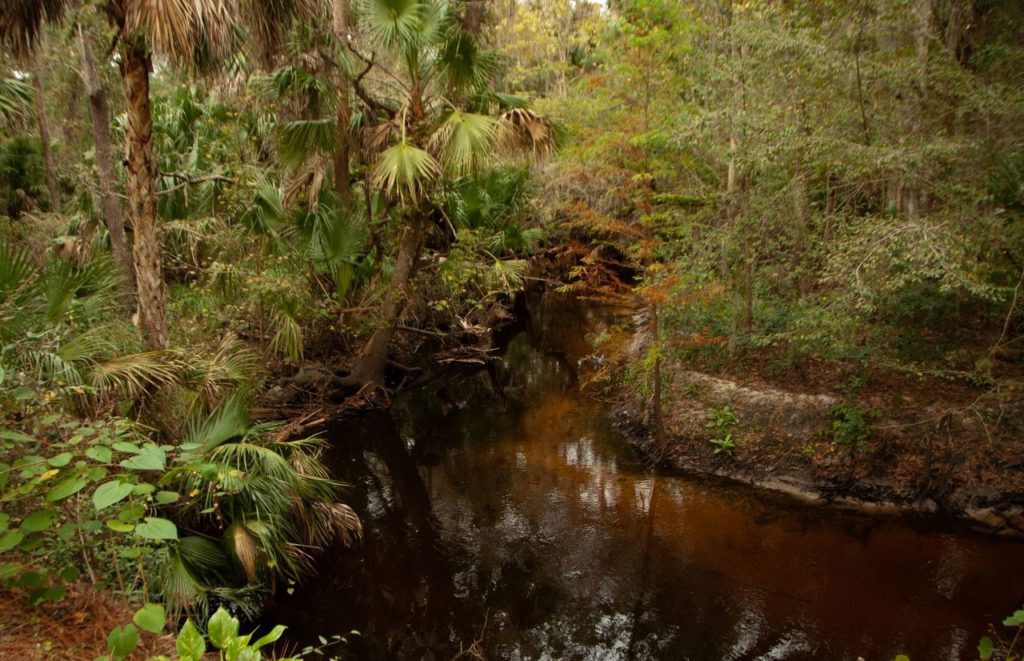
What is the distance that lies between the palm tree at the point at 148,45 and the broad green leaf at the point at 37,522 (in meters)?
3.39

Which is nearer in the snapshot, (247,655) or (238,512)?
(247,655)

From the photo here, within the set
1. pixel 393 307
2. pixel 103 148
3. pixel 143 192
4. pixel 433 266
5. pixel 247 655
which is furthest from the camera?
pixel 433 266

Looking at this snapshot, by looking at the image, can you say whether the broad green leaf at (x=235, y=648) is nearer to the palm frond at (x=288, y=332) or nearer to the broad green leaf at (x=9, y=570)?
the broad green leaf at (x=9, y=570)

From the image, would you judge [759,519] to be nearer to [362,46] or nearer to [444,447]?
[444,447]

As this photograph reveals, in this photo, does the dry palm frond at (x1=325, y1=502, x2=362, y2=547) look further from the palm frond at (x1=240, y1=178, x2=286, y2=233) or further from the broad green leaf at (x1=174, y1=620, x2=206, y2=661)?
the palm frond at (x1=240, y1=178, x2=286, y2=233)

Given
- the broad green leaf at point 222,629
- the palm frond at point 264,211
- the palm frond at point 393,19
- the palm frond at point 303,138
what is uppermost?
the palm frond at point 393,19

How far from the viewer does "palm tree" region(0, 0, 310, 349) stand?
15.2 feet

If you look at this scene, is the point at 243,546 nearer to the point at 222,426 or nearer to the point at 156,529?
the point at 222,426

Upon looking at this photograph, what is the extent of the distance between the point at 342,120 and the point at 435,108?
5.40 ft

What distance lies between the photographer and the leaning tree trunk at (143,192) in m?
5.23

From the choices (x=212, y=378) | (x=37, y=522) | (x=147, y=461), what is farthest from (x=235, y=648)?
(x=212, y=378)

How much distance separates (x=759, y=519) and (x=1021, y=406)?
11.3ft

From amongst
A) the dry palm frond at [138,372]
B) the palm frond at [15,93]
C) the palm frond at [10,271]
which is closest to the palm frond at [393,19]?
the palm frond at [15,93]

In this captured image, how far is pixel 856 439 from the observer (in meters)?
7.41
